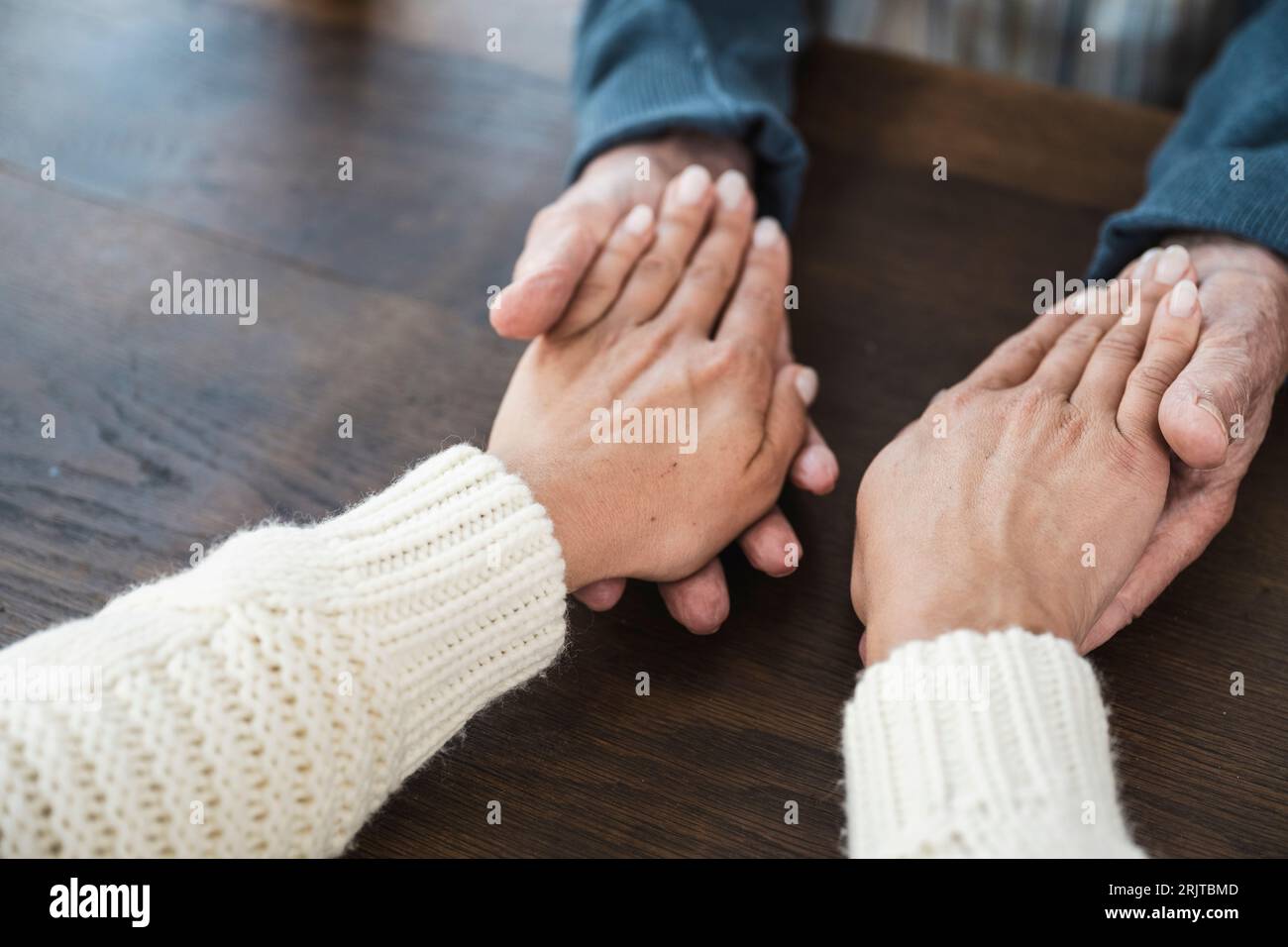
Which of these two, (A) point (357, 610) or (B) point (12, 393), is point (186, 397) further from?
(A) point (357, 610)

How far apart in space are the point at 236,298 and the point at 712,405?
38 centimetres

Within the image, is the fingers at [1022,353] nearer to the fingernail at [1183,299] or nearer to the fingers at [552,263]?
the fingernail at [1183,299]

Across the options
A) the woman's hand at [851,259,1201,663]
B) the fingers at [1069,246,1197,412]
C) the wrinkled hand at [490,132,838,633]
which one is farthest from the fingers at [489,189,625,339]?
the fingers at [1069,246,1197,412]

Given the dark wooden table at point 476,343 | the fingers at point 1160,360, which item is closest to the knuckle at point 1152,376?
the fingers at point 1160,360

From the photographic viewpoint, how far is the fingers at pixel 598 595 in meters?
0.65

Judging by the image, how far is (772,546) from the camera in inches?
26.2

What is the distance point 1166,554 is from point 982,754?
238 millimetres

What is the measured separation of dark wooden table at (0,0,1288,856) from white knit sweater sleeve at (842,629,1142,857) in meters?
0.07

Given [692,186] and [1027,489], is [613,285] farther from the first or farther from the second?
[1027,489]

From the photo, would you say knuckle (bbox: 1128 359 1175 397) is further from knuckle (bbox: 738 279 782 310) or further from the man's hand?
knuckle (bbox: 738 279 782 310)

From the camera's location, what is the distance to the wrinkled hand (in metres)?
0.65

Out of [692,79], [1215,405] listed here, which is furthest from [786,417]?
[692,79]

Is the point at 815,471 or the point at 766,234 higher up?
the point at 766,234

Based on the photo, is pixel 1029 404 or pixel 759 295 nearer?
pixel 1029 404
